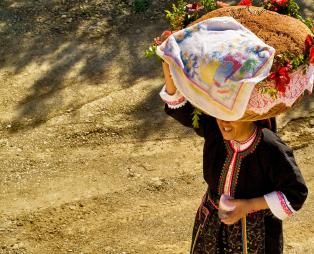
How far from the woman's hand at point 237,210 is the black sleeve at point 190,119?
36cm

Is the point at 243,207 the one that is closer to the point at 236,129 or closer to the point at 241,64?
the point at 236,129

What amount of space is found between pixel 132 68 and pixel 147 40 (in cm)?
54

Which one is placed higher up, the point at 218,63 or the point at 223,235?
the point at 218,63

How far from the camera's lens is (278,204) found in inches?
105

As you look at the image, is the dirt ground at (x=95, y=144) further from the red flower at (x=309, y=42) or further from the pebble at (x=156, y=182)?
the red flower at (x=309, y=42)

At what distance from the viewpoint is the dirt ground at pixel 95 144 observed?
4.31 metres

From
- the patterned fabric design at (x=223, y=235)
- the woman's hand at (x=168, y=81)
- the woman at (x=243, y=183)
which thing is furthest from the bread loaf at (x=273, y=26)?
the patterned fabric design at (x=223, y=235)

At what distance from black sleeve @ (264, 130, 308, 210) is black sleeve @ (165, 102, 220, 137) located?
0.32 metres

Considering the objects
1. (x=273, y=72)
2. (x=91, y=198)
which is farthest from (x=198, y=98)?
(x=91, y=198)

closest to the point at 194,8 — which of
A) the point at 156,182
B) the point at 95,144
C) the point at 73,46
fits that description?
the point at 156,182

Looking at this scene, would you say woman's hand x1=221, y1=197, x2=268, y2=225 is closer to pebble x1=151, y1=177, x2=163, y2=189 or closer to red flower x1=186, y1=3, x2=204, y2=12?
red flower x1=186, y1=3, x2=204, y2=12

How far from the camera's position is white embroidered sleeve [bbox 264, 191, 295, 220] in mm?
2656

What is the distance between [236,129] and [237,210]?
1.30 ft

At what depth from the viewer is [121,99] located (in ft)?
18.2
